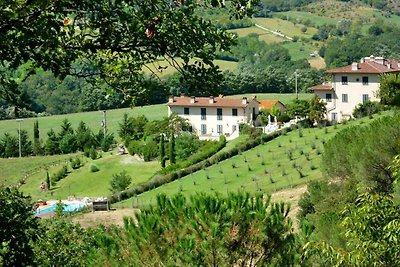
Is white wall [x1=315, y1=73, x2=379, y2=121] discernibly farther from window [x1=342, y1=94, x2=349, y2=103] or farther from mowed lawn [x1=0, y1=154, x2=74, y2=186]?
mowed lawn [x1=0, y1=154, x2=74, y2=186]

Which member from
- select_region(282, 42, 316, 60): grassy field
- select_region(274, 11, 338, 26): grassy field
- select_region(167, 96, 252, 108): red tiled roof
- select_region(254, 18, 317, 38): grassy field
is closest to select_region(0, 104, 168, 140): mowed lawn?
select_region(167, 96, 252, 108): red tiled roof

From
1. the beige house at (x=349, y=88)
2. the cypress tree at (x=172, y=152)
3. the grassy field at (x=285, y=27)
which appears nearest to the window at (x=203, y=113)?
the beige house at (x=349, y=88)

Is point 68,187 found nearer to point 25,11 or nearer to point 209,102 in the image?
point 209,102

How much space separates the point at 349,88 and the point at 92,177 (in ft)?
62.9

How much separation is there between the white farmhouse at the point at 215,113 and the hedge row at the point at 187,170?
1141cm

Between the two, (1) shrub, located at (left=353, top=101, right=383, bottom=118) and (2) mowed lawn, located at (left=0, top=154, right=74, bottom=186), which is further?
(2) mowed lawn, located at (left=0, top=154, right=74, bottom=186)

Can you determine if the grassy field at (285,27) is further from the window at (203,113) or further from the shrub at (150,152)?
the shrub at (150,152)

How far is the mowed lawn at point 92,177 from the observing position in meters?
46.4

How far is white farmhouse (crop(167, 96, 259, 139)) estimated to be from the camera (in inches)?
2314

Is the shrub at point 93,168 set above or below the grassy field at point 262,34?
below

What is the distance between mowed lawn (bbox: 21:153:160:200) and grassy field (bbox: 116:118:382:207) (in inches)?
283

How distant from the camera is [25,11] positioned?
167 inches

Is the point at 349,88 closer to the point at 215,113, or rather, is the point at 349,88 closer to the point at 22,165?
the point at 215,113

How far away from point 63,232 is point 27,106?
10.6 metres
